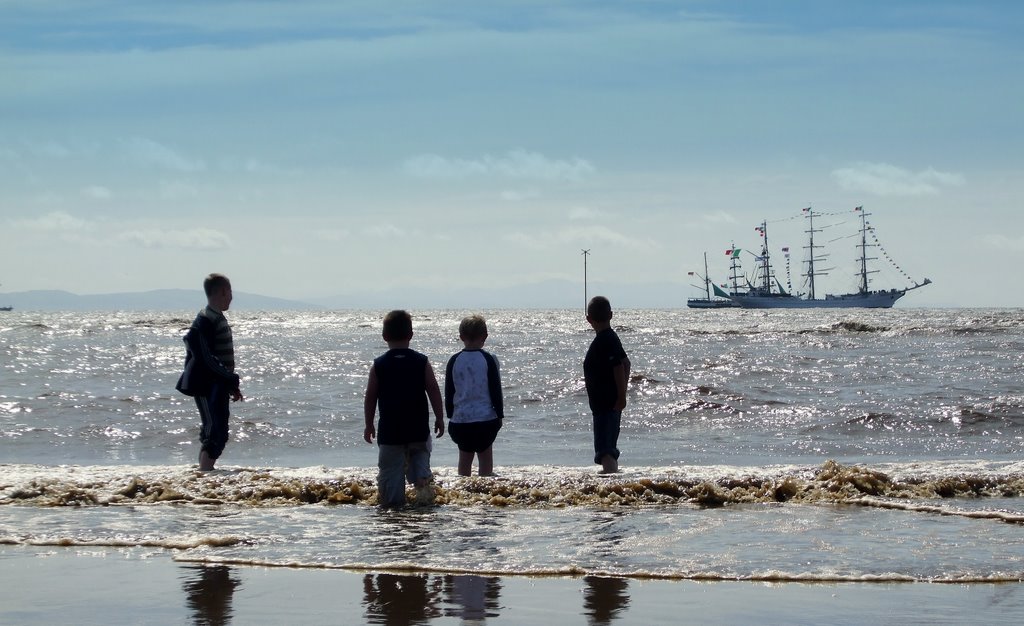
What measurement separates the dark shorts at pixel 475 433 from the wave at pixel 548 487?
29 cm

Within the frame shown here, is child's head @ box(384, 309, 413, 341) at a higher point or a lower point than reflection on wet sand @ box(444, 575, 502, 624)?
higher

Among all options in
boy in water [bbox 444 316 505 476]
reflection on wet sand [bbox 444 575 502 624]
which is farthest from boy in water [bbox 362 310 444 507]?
reflection on wet sand [bbox 444 575 502 624]

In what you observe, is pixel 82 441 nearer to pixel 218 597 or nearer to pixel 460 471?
pixel 460 471

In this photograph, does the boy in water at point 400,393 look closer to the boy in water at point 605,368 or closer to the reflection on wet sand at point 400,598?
the boy in water at point 605,368

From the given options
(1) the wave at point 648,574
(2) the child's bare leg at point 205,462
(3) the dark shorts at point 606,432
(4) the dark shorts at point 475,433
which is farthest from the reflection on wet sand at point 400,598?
(2) the child's bare leg at point 205,462

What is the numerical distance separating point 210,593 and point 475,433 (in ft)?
11.0

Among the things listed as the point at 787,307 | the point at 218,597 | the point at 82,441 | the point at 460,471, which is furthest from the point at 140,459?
the point at 787,307

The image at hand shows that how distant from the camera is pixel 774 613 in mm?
5102

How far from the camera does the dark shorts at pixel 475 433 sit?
8.52 m

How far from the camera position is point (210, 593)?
217 inches

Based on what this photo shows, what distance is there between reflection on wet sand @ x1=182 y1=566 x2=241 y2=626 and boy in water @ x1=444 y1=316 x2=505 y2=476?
8.68 feet

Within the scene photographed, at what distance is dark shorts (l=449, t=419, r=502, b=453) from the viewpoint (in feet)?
27.9

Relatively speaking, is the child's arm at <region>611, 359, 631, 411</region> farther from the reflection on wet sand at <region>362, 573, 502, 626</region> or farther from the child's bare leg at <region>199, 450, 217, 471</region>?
the child's bare leg at <region>199, 450, 217, 471</region>

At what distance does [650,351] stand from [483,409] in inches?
1441
